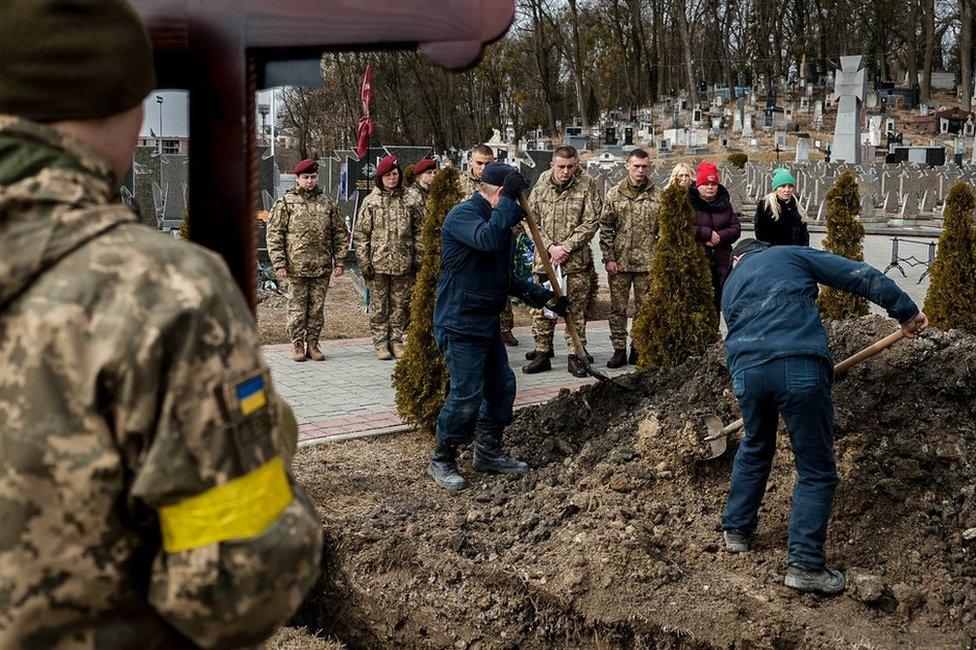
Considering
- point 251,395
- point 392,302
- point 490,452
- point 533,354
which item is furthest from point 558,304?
point 251,395

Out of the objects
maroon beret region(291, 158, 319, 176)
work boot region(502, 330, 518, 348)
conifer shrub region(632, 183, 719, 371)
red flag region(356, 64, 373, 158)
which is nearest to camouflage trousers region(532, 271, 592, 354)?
work boot region(502, 330, 518, 348)

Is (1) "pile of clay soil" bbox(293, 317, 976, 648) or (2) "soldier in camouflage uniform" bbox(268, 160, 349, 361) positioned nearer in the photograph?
(1) "pile of clay soil" bbox(293, 317, 976, 648)

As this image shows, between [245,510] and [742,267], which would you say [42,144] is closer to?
[245,510]

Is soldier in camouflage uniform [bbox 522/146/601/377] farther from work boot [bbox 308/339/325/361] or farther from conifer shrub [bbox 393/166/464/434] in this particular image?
conifer shrub [bbox 393/166/464/434]

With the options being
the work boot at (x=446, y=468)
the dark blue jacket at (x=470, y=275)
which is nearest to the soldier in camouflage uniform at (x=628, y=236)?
the work boot at (x=446, y=468)

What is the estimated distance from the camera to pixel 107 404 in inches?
58.3

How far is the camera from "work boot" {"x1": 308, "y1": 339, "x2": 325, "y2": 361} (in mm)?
10617

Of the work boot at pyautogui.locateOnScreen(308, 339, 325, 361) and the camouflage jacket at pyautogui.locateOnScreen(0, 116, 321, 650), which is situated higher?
the camouflage jacket at pyautogui.locateOnScreen(0, 116, 321, 650)

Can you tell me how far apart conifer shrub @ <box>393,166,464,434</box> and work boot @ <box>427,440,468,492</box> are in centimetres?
86

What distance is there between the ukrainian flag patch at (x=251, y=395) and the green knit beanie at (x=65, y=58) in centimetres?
46

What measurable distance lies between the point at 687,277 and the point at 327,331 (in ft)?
18.3

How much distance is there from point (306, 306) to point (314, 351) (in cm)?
46

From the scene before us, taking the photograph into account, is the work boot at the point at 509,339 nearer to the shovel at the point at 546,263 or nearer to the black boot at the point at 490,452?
the shovel at the point at 546,263

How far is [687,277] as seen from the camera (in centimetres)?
802
